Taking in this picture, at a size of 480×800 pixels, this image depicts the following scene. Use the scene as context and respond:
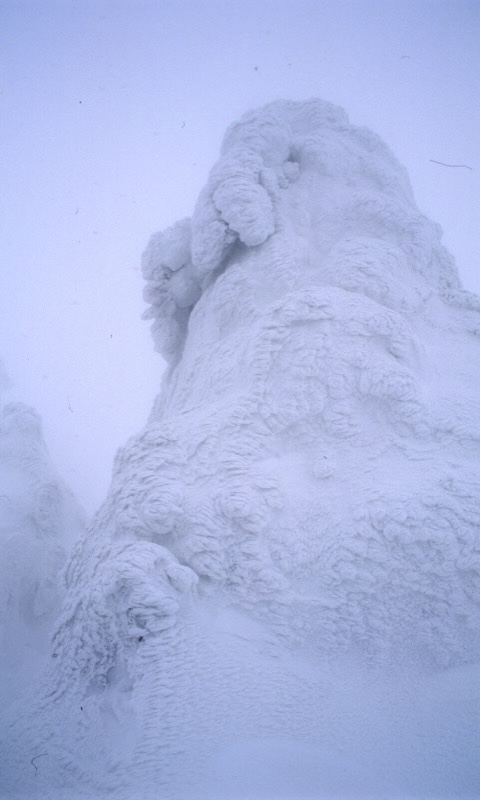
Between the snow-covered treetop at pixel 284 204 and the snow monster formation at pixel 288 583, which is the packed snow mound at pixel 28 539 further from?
the snow-covered treetop at pixel 284 204

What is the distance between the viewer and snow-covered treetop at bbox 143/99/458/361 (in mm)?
1974

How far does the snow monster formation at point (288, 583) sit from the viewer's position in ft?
4.01

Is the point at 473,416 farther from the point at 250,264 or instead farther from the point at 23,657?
the point at 23,657

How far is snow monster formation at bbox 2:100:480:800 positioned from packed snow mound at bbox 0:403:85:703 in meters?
0.43

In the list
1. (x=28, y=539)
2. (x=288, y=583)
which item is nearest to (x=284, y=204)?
(x=288, y=583)

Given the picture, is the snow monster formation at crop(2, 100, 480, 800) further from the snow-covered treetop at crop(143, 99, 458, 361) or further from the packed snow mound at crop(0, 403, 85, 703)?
the packed snow mound at crop(0, 403, 85, 703)

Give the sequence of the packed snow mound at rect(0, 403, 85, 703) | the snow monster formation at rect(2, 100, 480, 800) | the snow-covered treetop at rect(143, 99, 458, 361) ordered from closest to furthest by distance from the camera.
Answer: the snow monster formation at rect(2, 100, 480, 800), the packed snow mound at rect(0, 403, 85, 703), the snow-covered treetop at rect(143, 99, 458, 361)

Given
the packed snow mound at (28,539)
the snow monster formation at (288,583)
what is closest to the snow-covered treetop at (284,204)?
the snow monster formation at (288,583)

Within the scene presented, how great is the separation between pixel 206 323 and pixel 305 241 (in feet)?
1.59

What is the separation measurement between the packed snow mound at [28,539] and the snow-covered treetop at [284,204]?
75 centimetres

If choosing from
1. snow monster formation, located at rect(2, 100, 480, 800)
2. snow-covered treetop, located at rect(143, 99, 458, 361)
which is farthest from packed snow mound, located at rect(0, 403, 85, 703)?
snow-covered treetop, located at rect(143, 99, 458, 361)

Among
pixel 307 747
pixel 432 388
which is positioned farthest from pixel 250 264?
pixel 307 747

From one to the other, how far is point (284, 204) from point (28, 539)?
1628 millimetres

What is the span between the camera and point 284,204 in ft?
6.88
